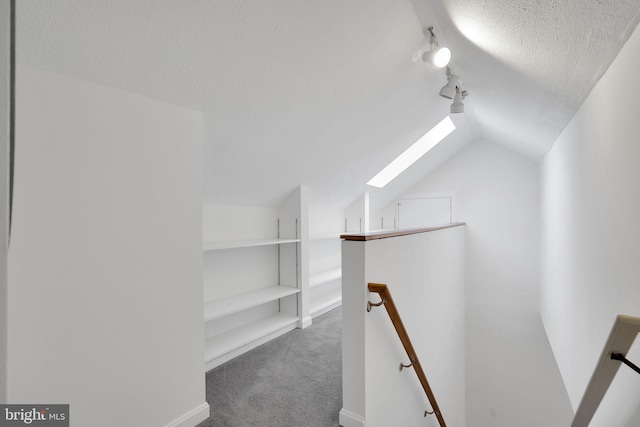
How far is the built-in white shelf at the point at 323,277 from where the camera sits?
3807 mm

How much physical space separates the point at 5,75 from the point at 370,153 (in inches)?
139

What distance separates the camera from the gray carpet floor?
1.93m

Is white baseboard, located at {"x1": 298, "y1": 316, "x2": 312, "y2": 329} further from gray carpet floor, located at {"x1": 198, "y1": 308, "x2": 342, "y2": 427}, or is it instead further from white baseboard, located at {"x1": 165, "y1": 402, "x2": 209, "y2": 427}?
white baseboard, located at {"x1": 165, "y1": 402, "x2": 209, "y2": 427}

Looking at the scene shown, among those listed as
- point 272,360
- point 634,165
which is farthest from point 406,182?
point 634,165

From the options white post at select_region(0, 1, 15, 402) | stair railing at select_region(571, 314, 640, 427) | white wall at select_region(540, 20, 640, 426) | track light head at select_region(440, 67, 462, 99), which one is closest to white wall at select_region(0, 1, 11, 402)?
white post at select_region(0, 1, 15, 402)

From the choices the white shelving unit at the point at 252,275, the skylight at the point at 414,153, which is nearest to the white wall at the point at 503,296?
the skylight at the point at 414,153

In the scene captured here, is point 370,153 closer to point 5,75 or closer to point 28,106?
point 28,106

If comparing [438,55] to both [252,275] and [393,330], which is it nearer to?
[393,330]

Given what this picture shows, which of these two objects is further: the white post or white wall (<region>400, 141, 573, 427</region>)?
white wall (<region>400, 141, 573, 427</region>)

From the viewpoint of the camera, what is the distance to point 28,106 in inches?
50.3

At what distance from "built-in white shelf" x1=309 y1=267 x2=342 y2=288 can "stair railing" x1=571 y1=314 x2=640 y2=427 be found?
267 cm

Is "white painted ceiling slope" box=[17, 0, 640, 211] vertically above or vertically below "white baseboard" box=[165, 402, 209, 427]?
above

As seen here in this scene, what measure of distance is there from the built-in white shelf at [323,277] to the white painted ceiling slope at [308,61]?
123cm

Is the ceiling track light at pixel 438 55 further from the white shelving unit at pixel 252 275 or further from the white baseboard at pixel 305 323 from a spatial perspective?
the white baseboard at pixel 305 323
